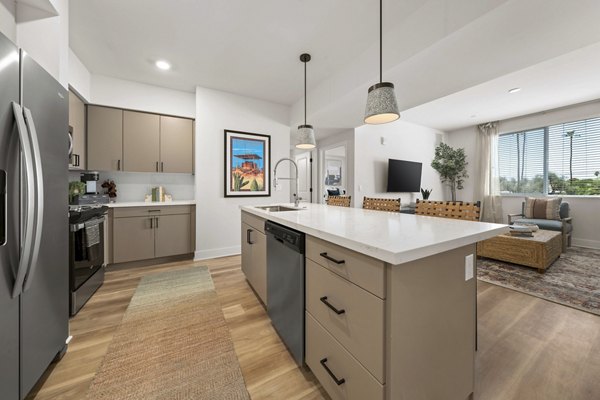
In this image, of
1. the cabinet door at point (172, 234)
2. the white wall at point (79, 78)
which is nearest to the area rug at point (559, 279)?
the cabinet door at point (172, 234)

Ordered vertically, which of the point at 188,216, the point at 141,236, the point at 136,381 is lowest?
the point at 136,381

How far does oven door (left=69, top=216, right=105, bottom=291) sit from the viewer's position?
75.9 inches

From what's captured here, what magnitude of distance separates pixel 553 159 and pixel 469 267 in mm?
5909

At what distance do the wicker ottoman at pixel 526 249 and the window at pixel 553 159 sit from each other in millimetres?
2247

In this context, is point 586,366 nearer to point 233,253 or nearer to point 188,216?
point 233,253

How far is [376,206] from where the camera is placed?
2727 millimetres

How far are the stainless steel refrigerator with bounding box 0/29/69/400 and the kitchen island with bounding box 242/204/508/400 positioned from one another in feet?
4.21

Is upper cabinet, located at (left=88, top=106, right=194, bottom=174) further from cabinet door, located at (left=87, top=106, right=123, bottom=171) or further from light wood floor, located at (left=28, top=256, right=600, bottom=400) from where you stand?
light wood floor, located at (left=28, top=256, right=600, bottom=400)

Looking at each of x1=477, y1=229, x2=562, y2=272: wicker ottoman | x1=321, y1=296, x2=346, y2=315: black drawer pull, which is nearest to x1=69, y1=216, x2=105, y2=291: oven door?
x1=321, y1=296, x2=346, y2=315: black drawer pull

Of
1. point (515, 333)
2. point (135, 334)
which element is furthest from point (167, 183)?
point (515, 333)

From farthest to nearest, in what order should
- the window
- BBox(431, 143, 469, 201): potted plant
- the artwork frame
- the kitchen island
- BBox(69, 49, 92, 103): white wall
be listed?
BBox(431, 143, 469, 201): potted plant → the window → the artwork frame → BBox(69, 49, 92, 103): white wall → the kitchen island

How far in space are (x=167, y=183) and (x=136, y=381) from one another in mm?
3054

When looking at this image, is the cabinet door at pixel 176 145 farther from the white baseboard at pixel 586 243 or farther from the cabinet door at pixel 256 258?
the white baseboard at pixel 586 243

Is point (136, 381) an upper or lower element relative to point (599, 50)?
lower
